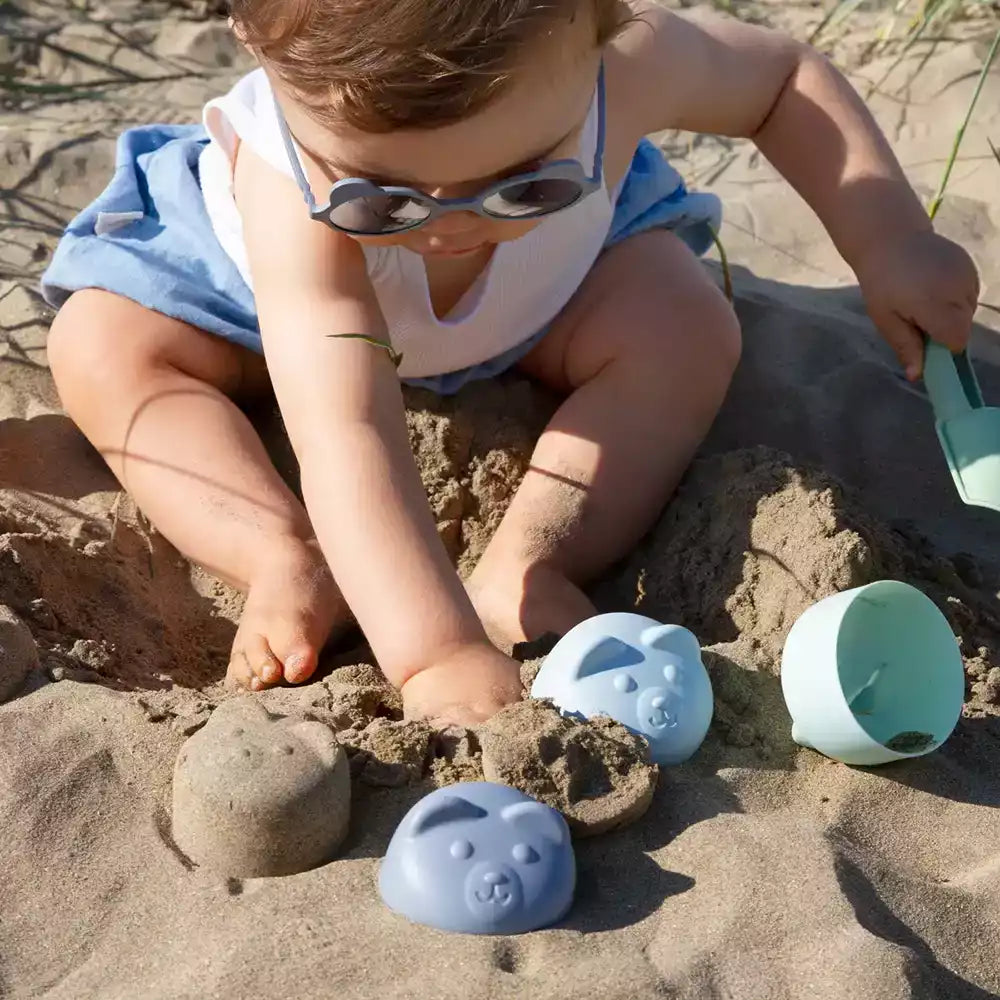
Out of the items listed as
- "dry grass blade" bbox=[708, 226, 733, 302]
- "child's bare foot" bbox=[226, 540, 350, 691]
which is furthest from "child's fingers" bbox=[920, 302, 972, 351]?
"child's bare foot" bbox=[226, 540, 350, 691]

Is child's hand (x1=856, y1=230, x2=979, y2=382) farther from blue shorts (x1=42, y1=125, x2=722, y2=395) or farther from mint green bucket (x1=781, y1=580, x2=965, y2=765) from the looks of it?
mint green bucket (x1=781, y1=580, x2=965, y2=765)

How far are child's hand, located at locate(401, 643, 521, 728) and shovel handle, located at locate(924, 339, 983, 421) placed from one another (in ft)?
2.73

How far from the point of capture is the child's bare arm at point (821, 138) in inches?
83.6

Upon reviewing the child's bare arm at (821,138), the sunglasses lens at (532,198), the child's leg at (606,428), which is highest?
the sunglasses lens at (532,198)

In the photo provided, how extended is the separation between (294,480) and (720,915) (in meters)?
1.20

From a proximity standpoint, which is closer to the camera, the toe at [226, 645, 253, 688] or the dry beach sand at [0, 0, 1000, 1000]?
the dry beach sand at [0, 0, 1000, 1000]

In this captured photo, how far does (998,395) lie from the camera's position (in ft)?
7.84

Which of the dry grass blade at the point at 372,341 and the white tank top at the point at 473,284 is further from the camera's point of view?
the white tank top at the point at 473,284

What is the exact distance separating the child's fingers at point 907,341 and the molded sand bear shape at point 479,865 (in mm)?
1146

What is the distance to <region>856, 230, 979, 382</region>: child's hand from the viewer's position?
2.11 meters

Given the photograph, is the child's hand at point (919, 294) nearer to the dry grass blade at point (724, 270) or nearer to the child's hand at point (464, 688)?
the dry grass blade at point (724, 270)

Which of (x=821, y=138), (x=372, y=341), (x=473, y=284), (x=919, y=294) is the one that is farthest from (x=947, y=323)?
(x=372, y=341)

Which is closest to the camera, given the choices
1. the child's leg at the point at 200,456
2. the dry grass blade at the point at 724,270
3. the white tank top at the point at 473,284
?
the child's leg at the point at 200,456

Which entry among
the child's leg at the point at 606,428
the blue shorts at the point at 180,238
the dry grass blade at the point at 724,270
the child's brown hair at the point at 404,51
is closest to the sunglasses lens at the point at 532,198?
the child's brown hair at the point at 404,51
